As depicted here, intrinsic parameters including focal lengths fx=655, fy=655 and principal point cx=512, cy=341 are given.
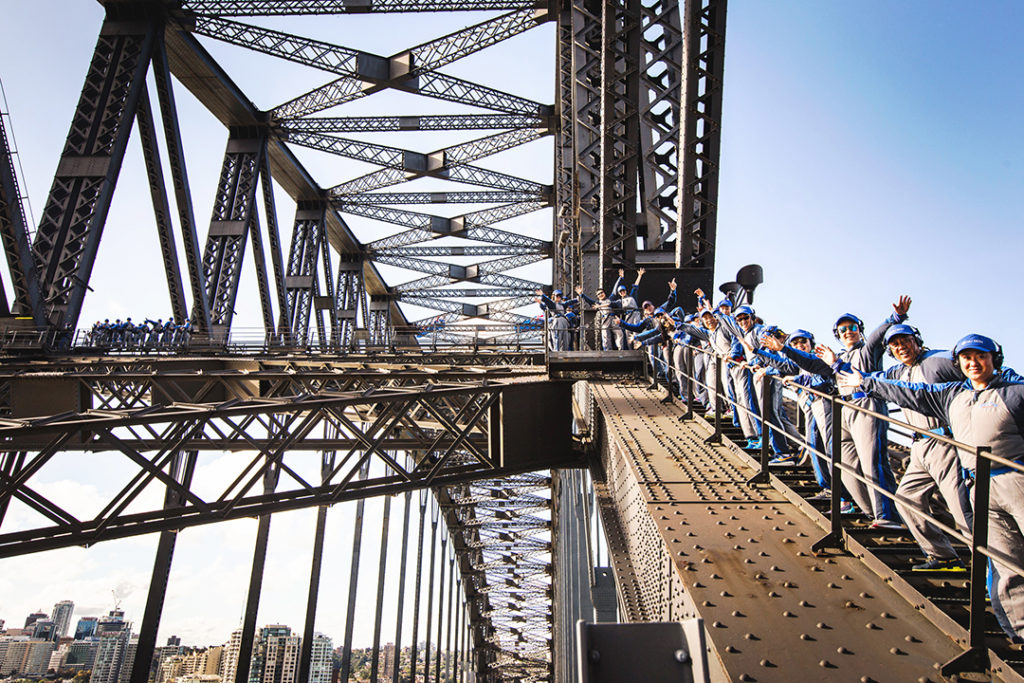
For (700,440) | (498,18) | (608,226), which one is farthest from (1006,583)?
(498,18)

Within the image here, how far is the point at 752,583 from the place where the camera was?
10.3 ft

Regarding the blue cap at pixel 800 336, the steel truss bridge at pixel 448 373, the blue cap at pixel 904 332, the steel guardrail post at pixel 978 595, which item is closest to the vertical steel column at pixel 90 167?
the steel truss bridge at pixel 448 373

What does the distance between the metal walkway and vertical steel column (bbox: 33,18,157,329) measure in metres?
19.6

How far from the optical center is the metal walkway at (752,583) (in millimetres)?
2533

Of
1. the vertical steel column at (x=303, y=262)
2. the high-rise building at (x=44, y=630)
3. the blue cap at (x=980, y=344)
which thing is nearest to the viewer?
the blue cap at (x=980, y=344)

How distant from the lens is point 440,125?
2677cm

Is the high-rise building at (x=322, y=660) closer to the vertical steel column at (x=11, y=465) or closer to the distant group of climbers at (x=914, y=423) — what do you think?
the vertical steel column at (x=11, y=465)

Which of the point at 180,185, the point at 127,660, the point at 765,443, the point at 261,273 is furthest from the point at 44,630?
the point at 765,443

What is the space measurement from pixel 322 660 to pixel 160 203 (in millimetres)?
18457

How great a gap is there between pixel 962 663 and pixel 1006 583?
74cm

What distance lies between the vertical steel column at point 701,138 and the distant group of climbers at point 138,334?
1699 cm

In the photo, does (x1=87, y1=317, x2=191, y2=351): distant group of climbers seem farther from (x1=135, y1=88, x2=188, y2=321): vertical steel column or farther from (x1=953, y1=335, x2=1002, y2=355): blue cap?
(x1=953, y1=335, x2=1002, y2=355): blue cap

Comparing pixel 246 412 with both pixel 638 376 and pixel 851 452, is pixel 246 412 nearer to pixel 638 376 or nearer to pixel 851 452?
pixel 851 452

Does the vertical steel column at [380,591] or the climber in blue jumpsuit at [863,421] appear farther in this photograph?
the vertical steel column at [380,591]
